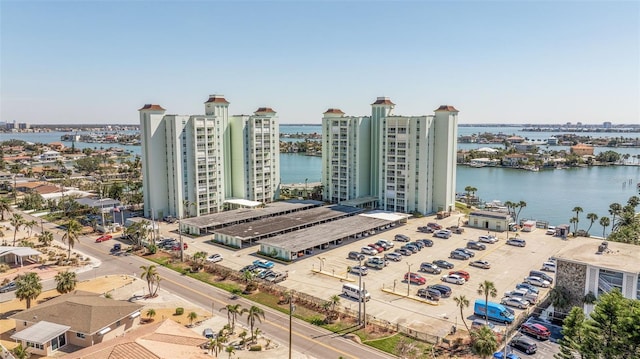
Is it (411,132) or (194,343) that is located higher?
(411,132)

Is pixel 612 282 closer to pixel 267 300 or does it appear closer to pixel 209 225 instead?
pixel 267 300

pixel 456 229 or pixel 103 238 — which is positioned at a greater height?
pixel 456 229

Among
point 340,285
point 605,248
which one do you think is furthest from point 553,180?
point 340,285

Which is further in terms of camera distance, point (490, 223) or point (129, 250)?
point (490, 223)

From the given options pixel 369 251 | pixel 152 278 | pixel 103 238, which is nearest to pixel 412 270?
pixel 369 251

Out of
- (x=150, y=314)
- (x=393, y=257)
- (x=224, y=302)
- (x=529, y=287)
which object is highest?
(x=393, y=257)

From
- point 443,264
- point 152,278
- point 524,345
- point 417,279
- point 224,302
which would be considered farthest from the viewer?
point 443,264

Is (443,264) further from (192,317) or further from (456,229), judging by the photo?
(192,317)
